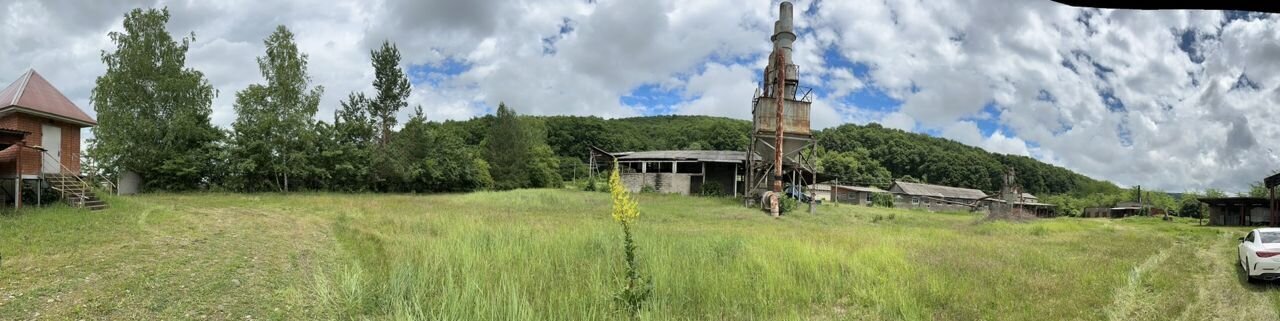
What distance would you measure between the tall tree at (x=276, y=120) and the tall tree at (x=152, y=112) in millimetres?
1996

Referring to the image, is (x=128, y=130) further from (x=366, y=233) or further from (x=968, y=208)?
(x=968, y=208)

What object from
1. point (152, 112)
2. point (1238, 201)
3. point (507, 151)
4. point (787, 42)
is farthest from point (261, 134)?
point (1238, 201)

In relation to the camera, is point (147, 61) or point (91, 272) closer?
point (91, 272)

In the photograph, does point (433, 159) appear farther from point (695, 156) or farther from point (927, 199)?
point (927, 199)

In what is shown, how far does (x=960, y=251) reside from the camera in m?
13.8

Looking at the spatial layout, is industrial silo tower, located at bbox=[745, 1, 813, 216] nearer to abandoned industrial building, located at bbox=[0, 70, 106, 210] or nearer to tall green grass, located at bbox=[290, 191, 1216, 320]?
tall green grass, located at bbox=[290, 191, 1216, 320]

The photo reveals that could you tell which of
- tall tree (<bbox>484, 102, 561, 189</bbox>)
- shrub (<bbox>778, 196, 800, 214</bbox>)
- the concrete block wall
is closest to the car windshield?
shrub (<bbox>778, 196, 800, 214</bbox>)

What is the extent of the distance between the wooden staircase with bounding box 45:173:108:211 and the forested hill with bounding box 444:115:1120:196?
61.3 m

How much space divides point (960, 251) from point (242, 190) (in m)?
39.5

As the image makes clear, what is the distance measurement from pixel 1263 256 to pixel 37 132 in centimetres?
3377

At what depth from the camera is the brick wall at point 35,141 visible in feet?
64.3

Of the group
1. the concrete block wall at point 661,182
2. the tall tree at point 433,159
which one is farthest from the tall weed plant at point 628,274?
the tall tree at point 433,159

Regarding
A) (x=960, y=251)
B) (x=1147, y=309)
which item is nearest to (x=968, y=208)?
Result: (x=960, y=251)

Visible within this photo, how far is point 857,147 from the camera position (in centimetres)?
11681
